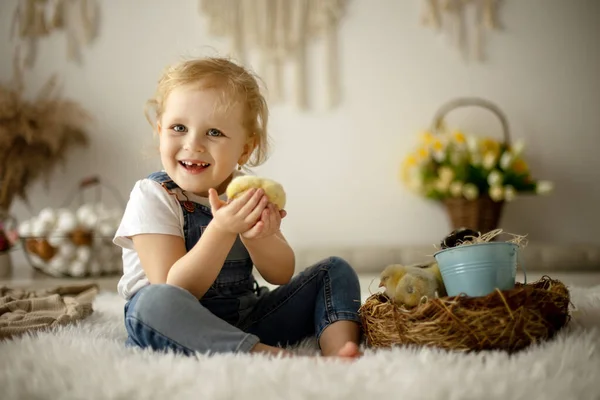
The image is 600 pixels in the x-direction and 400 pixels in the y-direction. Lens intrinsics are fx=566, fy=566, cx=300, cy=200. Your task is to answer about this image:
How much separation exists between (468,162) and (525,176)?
→ 0.23 m

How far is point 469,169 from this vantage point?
2145mm

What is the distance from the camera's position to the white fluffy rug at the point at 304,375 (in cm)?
64

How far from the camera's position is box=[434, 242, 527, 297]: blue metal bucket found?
85 cm

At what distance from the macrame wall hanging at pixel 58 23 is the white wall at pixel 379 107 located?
0.14ft

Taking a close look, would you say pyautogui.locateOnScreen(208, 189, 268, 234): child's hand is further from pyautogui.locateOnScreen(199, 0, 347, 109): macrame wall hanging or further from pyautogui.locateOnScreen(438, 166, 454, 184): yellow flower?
pyautogui.locateOnScreen(199, 0, 347, 109): macrame wall hanging

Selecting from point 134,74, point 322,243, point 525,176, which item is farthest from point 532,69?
point 134,74

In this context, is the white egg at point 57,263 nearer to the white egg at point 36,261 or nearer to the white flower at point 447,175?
the white egg at point 36,261

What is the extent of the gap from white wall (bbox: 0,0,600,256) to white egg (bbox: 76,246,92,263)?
55cm

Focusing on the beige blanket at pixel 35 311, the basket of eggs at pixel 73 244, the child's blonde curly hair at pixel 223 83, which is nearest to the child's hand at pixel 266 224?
the child's blonde curly hair at pixel 223 83

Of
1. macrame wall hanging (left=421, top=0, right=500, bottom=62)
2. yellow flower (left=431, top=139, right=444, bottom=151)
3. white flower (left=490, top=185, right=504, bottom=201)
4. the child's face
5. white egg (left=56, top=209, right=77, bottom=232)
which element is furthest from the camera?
macrame wall hanging (left=421, top=0, right=500, bottom=62)

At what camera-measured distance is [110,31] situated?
2.48m

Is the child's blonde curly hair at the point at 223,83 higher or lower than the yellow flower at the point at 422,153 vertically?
higher

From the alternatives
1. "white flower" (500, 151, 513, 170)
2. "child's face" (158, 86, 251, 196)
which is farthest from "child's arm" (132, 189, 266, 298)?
"white flower" (500, 151, 513, 170)

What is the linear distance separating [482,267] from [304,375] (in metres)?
0.33
